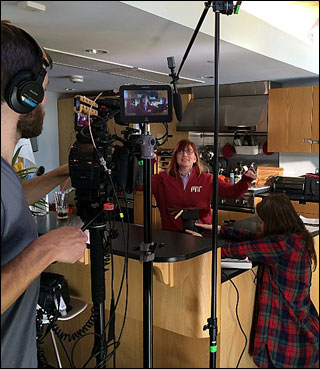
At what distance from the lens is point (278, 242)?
3.70ft

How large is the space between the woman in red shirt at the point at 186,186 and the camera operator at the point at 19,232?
100 cm

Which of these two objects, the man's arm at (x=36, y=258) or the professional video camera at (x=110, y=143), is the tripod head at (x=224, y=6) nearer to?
the professional video camera at (x=110, y=143)

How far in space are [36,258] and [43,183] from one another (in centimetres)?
28

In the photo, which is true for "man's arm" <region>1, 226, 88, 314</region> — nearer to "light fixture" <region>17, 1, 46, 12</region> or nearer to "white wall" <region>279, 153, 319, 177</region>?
"light fixture" <region>17, 1, 46, 12</region>

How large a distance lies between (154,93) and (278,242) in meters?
0.62

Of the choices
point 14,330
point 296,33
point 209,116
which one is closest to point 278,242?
point 296,33

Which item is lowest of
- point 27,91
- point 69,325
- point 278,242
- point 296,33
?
point 69,325

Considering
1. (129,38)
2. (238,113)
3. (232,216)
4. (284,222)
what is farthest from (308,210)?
(238,113)

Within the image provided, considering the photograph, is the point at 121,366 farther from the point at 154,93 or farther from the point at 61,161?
the point at 154,93

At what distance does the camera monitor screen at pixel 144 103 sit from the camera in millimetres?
709

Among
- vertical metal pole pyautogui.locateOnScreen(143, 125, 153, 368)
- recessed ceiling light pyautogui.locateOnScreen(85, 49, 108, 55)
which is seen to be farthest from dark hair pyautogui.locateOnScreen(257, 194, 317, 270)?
recessed ceiling light pyautogui.locateOnScreen(85, 49, 108, 55)

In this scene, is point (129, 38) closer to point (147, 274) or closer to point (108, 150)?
point (108, 150)

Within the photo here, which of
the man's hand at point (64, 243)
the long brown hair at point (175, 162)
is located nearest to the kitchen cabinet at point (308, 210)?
the long brown hair at point (175, 162)

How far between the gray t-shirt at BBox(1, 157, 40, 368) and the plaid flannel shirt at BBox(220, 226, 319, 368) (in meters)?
0.69
